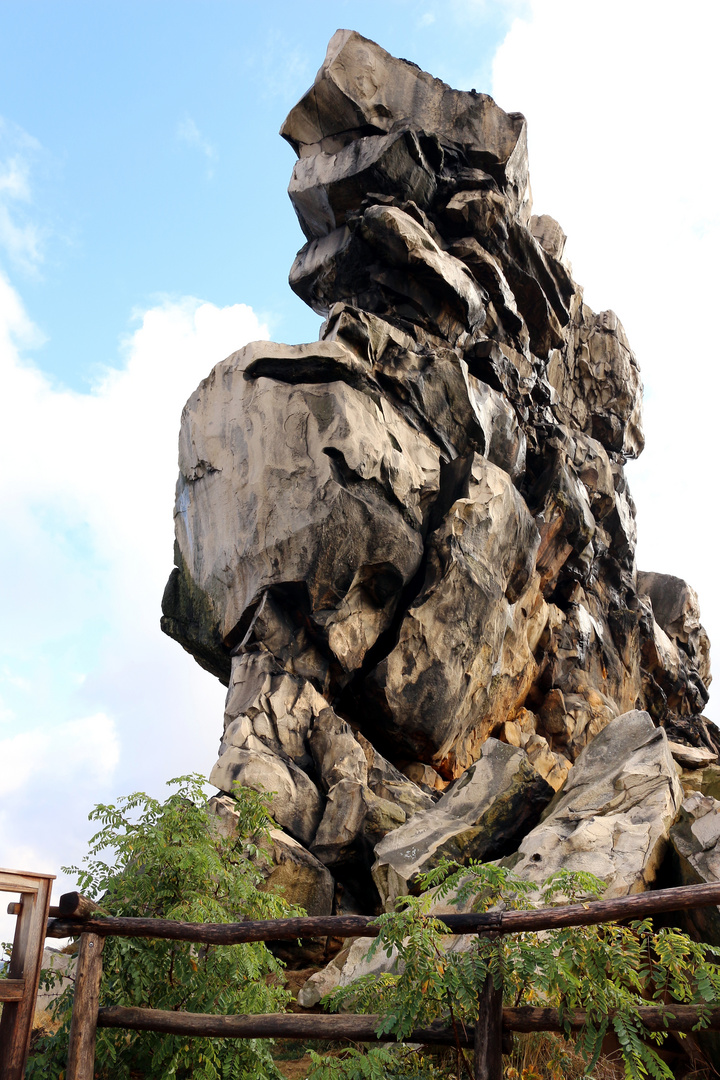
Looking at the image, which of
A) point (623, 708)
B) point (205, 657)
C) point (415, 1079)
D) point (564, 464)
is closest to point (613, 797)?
point (415, 1079)

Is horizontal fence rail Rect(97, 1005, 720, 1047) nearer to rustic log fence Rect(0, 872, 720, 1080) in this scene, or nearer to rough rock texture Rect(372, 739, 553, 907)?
rustic log fence Rect(0, 872, 720, 1080)

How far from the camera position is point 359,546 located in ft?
52.4

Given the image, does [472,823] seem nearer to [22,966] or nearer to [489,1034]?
[489,1034]

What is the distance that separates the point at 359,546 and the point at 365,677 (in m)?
2.75

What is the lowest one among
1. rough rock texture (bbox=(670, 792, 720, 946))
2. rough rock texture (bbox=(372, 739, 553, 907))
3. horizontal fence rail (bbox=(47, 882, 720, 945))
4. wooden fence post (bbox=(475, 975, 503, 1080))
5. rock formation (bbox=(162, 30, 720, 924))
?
wooden fence post (bbox=(475, 975, 503, 1080))

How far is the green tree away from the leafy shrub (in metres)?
1.07

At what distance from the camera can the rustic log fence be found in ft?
15.4

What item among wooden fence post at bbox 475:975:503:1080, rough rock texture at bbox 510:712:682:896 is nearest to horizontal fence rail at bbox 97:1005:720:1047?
wooden fence post at bbox 475:975:503:1080

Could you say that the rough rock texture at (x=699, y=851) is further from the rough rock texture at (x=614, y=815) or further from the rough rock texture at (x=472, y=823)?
the rough rock texture at (x=472, y=823)

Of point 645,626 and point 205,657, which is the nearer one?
point 205,657

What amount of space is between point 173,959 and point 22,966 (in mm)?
1440

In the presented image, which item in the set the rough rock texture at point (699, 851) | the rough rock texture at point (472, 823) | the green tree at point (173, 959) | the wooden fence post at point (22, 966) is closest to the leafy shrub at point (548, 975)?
the green tree at point (173, 959)

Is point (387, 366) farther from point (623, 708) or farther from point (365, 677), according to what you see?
point (623, 708)

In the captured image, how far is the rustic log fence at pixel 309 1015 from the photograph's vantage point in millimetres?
4707
